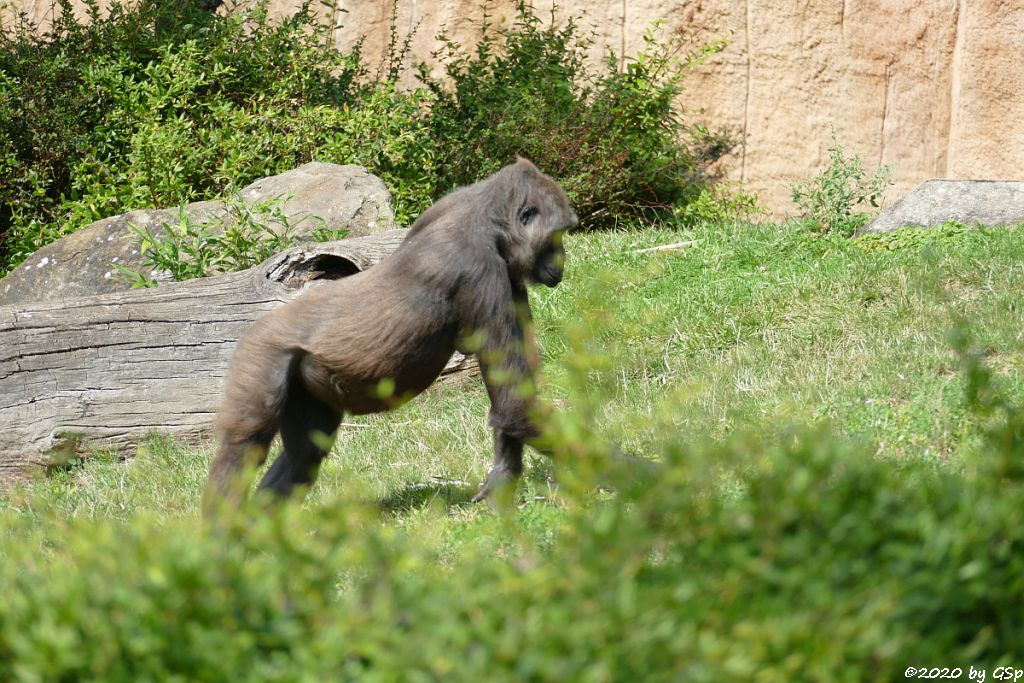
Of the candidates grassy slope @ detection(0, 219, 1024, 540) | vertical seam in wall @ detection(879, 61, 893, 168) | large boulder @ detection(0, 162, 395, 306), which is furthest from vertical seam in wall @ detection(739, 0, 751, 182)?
large boulder @ detection(0, 162, 395, 306)

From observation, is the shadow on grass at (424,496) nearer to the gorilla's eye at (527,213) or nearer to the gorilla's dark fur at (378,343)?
the gorilla's dark fur at (378,343)

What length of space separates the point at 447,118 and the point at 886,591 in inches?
321

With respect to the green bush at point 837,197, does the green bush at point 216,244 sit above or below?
above

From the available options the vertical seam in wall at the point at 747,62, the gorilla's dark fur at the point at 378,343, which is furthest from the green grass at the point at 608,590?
the vertical seam in wall at the point at 747,62

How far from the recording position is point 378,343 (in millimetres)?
4418

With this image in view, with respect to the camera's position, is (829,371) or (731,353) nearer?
(829,371)

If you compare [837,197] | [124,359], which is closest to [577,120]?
[837,197]

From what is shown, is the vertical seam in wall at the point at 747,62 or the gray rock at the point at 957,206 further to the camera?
the vertical seam in wall at the point at 747,62

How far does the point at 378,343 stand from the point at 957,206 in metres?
5.70

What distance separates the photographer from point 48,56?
9914mm

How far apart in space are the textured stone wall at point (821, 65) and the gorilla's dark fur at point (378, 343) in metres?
6.50

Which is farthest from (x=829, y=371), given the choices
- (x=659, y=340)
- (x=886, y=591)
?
(x=886, y=591)

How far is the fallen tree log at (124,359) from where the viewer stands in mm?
5973

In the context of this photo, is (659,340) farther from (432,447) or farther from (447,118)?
(447,118)
